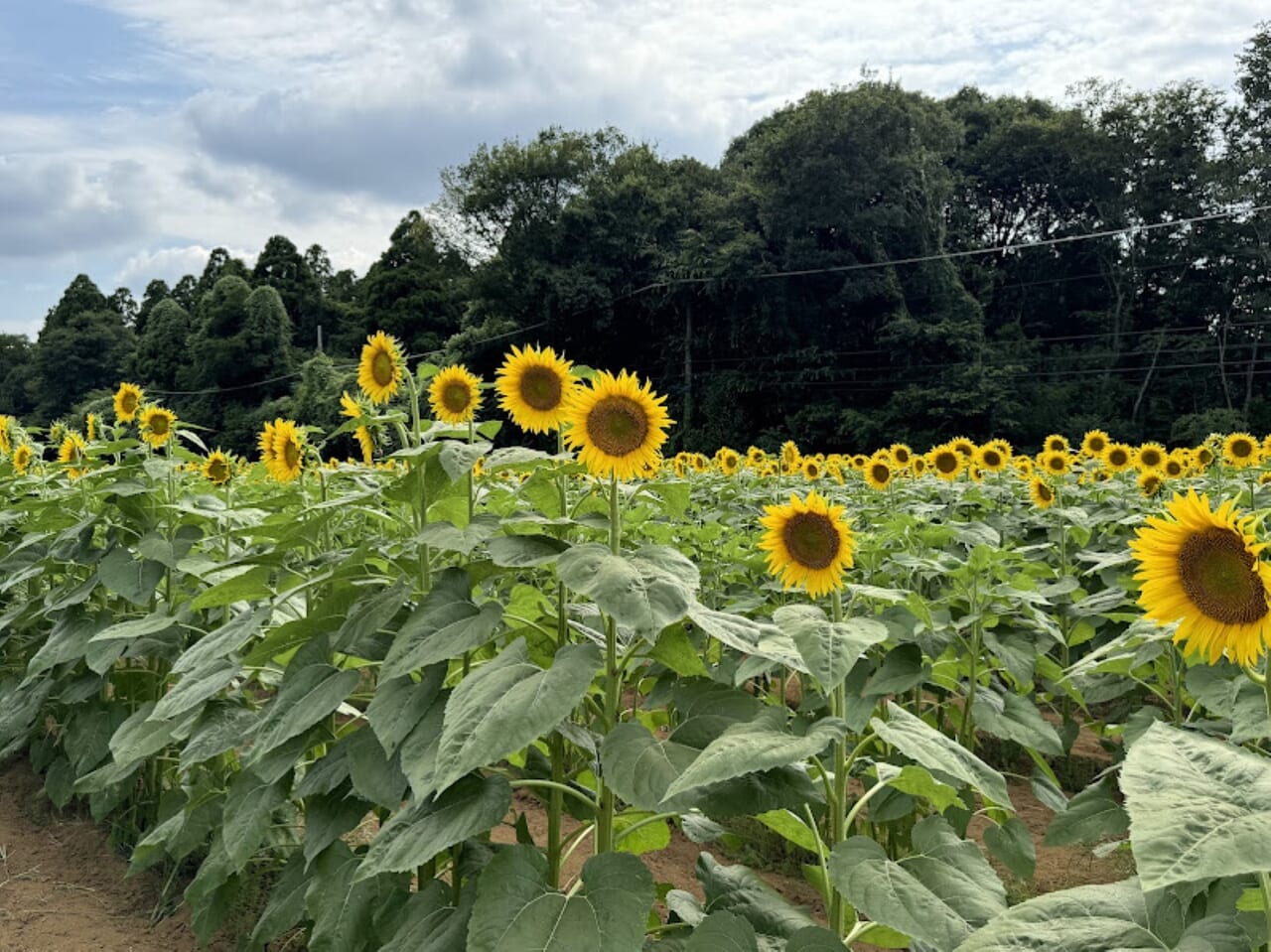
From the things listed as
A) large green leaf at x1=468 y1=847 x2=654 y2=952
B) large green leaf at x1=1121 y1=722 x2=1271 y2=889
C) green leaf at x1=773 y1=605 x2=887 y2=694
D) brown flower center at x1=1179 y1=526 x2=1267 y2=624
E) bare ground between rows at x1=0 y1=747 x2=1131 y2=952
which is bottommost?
bare ground between rows at x1=0 y1=747 x2=1131 y2=952

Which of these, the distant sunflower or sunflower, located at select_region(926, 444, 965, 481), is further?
sunflower, located at select_region(926, 444, 965, 481)

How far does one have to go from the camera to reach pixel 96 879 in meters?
3.49

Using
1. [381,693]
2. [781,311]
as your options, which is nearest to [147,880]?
[381,693]

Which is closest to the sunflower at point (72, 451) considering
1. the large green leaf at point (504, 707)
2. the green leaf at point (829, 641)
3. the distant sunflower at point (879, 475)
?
the large green leaf at point (504, 707)

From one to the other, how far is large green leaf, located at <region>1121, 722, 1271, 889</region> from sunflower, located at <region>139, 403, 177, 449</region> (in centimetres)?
335

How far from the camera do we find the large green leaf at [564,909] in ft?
4.61

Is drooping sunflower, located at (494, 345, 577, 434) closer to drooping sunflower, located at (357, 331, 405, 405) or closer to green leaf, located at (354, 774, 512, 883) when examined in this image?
drooping sunflower, located at (357, 331, 405, 405)

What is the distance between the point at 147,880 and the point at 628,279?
1415 inches

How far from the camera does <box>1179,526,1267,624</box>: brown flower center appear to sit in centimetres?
134

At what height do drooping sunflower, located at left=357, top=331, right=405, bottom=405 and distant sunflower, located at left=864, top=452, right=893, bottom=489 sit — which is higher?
drooping sunflower, located at left=357, top=331, right=405, bottom=405

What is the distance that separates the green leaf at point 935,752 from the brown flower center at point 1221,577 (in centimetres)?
42

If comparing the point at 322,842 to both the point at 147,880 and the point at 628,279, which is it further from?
the point at 628,279

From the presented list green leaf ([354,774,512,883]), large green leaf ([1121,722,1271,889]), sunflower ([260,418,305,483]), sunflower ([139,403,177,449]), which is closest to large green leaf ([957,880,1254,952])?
large green leaf ([1121,722,1271,889])

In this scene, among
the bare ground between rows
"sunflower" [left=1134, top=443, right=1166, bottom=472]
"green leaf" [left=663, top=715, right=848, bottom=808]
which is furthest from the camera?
"sunflower" [left=1134, top=443, right=1166, bottom=472]
